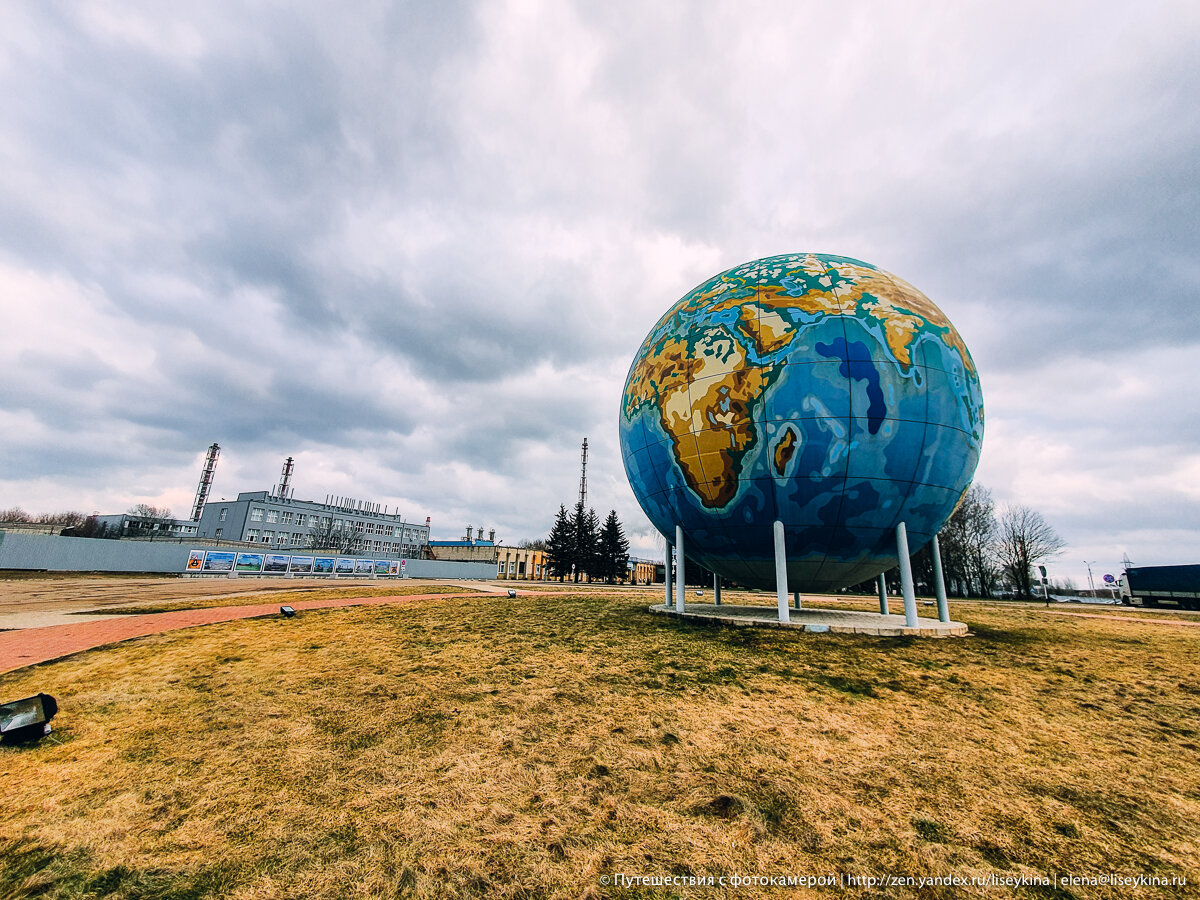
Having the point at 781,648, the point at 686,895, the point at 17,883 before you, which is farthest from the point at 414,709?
the point at 781,648

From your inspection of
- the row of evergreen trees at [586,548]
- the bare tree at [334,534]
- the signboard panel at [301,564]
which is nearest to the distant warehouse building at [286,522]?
the bare tree at [334,534]

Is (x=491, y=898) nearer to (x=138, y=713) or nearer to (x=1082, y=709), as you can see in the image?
(x=138, y=713)

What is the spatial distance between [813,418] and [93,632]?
16.5 meters

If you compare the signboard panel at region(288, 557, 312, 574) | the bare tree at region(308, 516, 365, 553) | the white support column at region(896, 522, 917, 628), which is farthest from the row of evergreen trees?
the white support column at region(896, 522, 917, 628)

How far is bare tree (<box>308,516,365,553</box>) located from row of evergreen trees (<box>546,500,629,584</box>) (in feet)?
134

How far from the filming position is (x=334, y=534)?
277 feet

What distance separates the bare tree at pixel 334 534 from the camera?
80.1 m

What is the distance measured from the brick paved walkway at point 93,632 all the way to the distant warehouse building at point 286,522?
69619mm

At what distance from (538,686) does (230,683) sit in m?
4.55

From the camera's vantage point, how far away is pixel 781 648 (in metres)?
8.95

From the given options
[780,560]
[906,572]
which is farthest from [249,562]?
[906,572]

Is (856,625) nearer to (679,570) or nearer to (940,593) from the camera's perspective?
(940,593)

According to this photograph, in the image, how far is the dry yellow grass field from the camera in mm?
3307

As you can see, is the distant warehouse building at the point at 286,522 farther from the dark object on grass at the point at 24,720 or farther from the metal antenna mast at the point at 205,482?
the dark object on grass at the point at 24,720
